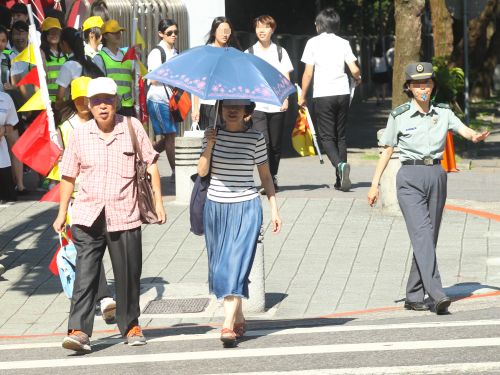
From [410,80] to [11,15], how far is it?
8191 mm

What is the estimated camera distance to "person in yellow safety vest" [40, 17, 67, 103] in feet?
47.4

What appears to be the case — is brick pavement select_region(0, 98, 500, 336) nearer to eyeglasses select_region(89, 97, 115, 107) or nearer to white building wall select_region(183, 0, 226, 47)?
eyeglasses select_region(89, 97, 115, 107)

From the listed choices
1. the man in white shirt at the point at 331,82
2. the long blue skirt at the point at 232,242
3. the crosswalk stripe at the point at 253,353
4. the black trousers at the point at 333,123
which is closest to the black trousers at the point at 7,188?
the man in white shirt at the point at 331,82

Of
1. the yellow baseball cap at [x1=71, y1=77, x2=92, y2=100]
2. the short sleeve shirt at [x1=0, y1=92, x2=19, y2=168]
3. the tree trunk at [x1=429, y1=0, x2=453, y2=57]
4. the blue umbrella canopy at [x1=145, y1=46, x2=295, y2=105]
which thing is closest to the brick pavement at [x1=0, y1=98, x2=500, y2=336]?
the short sleeve shirt at [x1=0, y1=92, x2=19, y2=168]

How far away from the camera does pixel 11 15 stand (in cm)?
1689

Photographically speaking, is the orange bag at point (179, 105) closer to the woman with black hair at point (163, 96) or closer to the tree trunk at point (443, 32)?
the woman with black hair at point (163, 96)

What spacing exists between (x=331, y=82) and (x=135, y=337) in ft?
24.0

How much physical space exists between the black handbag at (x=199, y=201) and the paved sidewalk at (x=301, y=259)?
1.47 meters

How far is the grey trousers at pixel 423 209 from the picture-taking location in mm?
9953

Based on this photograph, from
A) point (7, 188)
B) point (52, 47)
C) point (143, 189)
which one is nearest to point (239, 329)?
point (143, 189)

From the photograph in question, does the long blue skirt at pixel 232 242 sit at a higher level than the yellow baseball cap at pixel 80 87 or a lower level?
lower

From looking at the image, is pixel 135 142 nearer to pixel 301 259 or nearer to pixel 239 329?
pixel 239 329

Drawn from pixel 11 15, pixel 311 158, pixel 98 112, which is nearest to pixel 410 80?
pixel 98 112

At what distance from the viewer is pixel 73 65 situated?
39.1ft
